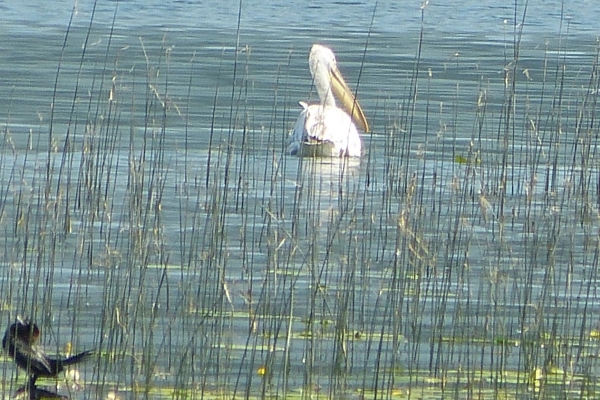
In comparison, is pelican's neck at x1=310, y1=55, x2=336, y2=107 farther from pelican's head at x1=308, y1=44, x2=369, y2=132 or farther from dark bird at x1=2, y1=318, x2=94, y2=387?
dark bird at x1=2, y1=318, x2=94, y2=387

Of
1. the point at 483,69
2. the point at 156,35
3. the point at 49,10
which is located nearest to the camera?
the point at 483,69

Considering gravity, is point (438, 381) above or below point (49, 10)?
below

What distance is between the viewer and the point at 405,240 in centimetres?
717

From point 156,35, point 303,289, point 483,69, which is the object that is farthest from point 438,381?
point 156,35

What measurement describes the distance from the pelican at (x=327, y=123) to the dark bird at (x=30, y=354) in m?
5.73

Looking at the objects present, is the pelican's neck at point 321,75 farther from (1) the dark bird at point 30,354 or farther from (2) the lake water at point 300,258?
(1) the dark bird at point 30,354

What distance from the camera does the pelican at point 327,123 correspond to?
1255cm

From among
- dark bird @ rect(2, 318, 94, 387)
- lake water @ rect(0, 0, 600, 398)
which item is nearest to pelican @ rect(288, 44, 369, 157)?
lake water @ rect(0, 0, 600, 398)

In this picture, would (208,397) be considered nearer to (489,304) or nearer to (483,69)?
(489,304)

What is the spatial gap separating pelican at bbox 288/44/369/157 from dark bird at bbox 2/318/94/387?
5.73 m

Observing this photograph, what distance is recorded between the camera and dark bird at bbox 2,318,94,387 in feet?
18.7

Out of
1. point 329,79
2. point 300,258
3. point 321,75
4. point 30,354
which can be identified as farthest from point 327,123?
point 30,354

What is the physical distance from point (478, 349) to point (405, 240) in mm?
714

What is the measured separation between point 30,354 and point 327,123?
25.4 feet
